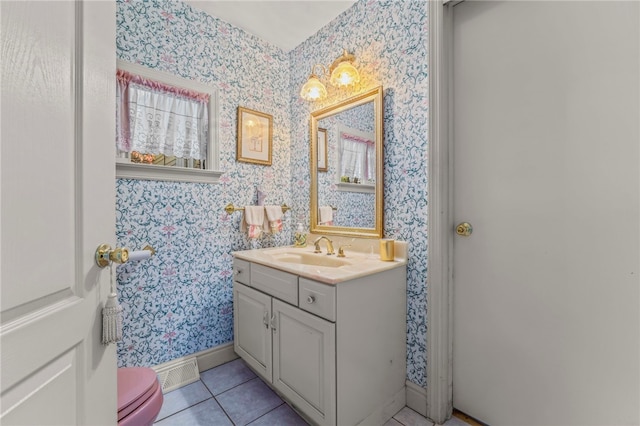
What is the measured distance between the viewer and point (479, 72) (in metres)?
1.40

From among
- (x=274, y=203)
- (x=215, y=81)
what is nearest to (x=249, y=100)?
(x=215, y=81)

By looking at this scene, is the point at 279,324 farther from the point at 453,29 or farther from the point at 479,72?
the point at 453,29

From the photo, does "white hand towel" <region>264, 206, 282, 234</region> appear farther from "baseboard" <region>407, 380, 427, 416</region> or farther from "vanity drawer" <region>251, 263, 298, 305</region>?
"baseboard" <region>407, 380, 427, 416</region>

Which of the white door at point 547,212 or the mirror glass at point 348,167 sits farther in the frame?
→ the mirror glass at point 348,167

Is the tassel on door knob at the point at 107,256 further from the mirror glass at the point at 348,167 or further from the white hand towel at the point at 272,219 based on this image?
the white hand towel at the point at 272,219

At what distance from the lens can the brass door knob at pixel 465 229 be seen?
4.70 feet

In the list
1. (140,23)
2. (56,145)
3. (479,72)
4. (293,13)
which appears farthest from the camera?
(293,13)

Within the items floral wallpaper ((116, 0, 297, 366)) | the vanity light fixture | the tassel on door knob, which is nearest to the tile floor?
floral wallpaper ((116, 0, 297, 366))

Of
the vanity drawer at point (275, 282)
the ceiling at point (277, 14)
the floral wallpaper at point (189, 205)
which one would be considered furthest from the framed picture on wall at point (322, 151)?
the vanity drawer at point (275, 282)

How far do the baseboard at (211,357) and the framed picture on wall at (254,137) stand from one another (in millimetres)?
1368

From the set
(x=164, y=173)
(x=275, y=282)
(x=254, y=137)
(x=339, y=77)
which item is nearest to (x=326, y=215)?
(x=275, y=282)

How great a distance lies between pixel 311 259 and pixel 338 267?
1.04 feet

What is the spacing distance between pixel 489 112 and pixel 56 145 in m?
1.62

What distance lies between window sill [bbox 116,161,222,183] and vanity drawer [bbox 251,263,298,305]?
0.69 meters
